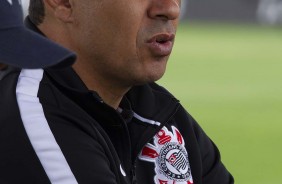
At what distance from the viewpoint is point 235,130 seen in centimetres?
931

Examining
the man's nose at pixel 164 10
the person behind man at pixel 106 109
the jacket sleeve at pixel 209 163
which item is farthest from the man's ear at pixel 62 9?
the jacket sleeve at pixel 209 163

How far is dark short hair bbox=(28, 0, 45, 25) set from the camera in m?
2.77

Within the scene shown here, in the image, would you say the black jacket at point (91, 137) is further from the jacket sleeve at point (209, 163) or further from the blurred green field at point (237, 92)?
the blurred green field at point (237, 92)

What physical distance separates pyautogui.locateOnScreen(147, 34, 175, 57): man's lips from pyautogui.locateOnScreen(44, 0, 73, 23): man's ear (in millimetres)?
247

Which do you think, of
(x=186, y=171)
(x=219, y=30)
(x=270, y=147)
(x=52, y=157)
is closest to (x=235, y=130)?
(x=270, y=147)

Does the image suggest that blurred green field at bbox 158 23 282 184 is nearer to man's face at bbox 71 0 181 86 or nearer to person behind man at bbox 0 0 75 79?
man's face at bbox 71 0 181 86

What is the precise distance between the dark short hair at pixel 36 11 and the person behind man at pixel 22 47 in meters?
0.46

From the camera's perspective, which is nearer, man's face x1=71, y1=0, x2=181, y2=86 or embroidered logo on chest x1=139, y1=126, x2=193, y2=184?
man's face x1=71, y1=0, x2=181, y2=86

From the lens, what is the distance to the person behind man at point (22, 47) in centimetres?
216

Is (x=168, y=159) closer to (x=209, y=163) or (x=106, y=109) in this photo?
(x=209, y=163)

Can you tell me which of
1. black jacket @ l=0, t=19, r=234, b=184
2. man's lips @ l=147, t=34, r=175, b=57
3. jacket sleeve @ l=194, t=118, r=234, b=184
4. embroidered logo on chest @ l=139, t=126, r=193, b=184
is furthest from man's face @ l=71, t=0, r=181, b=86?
jacket sleeve @ l=194, t=118, r=234, b=184

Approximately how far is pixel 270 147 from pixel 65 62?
6610 mm

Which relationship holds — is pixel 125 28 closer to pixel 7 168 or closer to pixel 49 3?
pixel 49 3

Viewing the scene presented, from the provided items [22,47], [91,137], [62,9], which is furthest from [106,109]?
[22,47]
